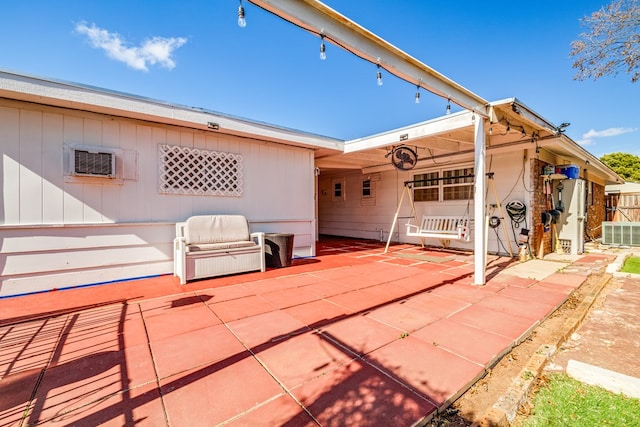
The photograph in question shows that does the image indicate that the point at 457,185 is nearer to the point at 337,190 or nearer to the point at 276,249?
the point at 337,190

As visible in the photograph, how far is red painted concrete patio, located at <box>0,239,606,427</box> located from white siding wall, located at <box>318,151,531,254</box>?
3.08 metres

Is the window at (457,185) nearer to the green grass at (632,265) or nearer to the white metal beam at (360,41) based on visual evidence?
the green grass at (632,265)

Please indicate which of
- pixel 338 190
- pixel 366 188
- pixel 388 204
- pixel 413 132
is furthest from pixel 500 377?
pixel 338 190

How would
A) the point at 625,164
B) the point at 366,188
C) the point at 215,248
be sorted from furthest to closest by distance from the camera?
the point at 625,164 → the point at 366,188 → the point at 215,248

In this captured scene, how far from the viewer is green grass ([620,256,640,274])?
16.5 ft

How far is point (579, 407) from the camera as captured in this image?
1568mm

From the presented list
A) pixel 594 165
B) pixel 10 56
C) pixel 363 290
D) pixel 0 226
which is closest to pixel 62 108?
pixel 10 56

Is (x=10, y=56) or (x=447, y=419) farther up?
(x=10, y=56)

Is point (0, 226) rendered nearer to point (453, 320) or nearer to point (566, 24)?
point (453, 320)

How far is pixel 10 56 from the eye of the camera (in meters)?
3.80

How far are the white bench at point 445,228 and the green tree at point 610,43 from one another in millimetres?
3355

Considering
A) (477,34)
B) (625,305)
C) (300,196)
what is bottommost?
(625,305)

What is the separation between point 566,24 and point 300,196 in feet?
19.8

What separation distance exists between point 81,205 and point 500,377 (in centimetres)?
550
